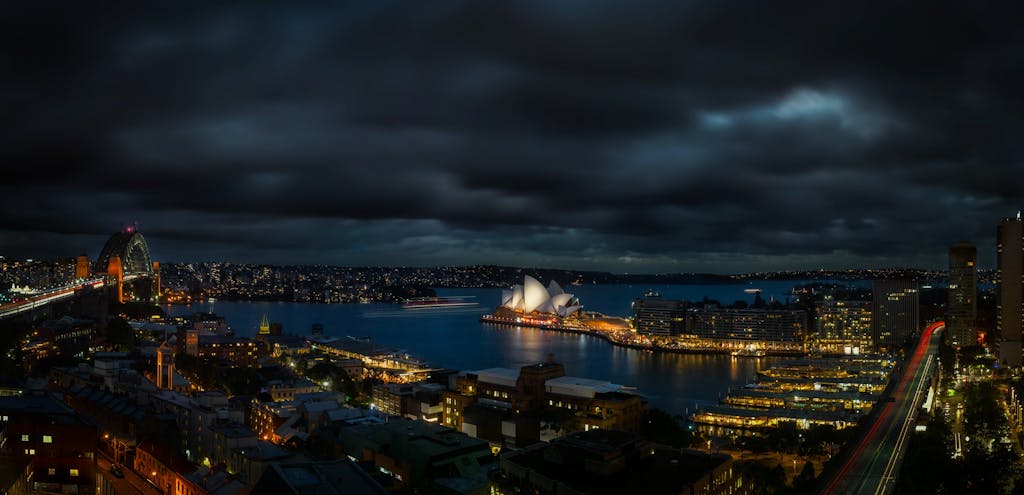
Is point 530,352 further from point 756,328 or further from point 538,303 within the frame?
point 538,303

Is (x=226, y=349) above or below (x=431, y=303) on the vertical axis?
above

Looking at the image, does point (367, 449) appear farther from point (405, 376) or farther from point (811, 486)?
point (405, 376)

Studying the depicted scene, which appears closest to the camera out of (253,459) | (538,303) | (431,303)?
(253,459)

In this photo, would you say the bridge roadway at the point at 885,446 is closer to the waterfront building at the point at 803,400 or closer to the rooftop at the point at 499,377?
the waterfront building at the point at 803,400

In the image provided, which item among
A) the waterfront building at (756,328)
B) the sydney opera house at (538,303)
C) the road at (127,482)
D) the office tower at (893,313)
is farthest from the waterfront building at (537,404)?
the sydney opera house at (538,303)

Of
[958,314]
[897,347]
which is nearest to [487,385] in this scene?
[958,314]

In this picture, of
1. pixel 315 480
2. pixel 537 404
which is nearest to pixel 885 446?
pixel 537 404

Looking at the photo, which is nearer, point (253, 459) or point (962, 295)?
point (253, 459)
